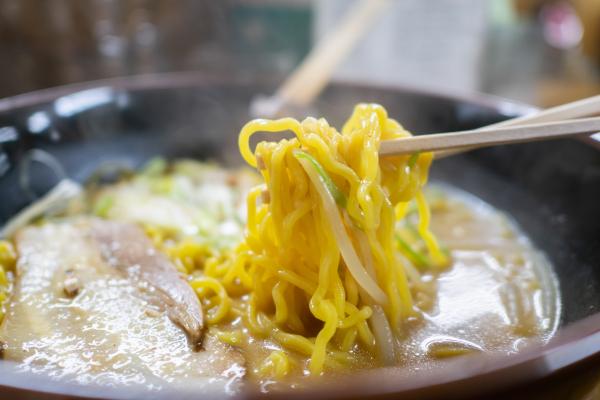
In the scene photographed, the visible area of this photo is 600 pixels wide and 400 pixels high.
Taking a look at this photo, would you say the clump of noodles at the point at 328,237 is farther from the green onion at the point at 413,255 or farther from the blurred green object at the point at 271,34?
the blurred green object at the point at 271,34

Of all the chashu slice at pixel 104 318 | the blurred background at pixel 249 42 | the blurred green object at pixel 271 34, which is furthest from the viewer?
the blurred green object at pixel 271 34

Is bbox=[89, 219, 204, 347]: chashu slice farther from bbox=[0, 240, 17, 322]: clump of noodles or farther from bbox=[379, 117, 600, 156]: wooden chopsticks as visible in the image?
bbox=[379, 117, 600, 156]: wooden chopsticks

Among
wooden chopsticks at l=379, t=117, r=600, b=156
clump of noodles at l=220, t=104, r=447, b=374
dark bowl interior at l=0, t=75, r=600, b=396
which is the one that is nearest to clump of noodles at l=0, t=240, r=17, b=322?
dark bowl interior at l=0, t=75, r=600, b=396

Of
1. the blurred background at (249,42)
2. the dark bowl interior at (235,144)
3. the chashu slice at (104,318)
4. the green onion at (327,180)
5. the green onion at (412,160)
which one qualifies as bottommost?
the chashu slice at (104,318)

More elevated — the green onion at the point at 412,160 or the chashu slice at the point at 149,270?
the green onion at the point at 412,160

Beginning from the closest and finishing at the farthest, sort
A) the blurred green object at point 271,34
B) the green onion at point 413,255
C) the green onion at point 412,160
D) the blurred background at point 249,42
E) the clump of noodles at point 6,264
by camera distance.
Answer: the green onion at point 412,160, the clump of noodles at point 6,264, the green onion at point 413,255, the blurred background at point 249,42, the blurred green object at point 271,34

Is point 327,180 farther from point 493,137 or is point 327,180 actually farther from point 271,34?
point 271,34

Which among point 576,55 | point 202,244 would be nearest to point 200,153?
point 202,244

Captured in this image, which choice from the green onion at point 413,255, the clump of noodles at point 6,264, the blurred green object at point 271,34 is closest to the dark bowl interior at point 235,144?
the clump of noodles at point 6,264

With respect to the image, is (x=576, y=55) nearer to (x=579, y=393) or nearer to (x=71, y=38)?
(x=71, y=38)
